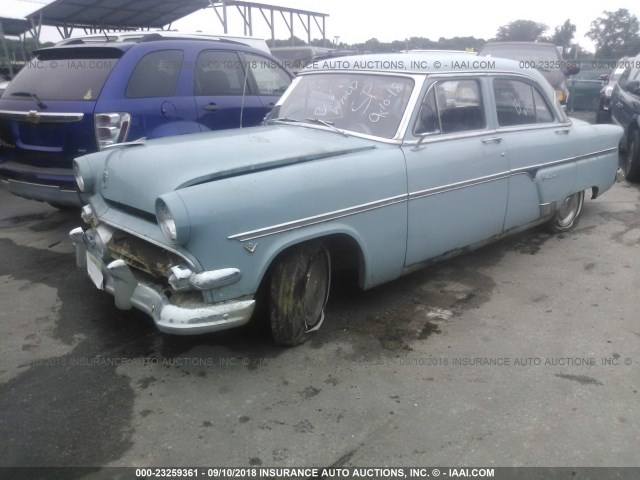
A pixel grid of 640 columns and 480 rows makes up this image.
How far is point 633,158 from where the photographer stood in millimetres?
7488

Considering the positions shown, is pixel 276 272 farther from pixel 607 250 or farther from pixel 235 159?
pixel 607 250

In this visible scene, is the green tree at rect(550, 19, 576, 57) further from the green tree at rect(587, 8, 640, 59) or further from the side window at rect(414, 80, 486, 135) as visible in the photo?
the side window at rect(414, 80, 486, 135)

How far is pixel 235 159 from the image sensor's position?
3.13m

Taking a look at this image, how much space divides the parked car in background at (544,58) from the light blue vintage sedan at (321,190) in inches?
300

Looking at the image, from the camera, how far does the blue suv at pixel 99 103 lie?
4.70 meters

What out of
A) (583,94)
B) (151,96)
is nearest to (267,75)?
(151,96)

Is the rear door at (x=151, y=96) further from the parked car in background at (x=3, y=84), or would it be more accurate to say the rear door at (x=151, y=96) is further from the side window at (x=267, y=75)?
the parked car in background at (x=3, y=84)

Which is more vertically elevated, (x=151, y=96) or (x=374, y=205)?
(x=151, y=96)

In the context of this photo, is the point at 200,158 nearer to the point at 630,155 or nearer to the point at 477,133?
the point at 477,133

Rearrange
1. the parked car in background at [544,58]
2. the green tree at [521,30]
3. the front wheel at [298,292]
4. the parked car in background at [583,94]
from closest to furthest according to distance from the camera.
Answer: the front wheel at [298,292] → the parked car in background at [544,58] → the parked car in background at [583,94] → the green tree at [521,30]

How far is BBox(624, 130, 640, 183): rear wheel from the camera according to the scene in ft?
24.2

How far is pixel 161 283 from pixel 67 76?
9.57 ft

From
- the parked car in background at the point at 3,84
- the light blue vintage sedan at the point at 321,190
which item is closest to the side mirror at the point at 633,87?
the light blue vintage sedan at the point at 321,190

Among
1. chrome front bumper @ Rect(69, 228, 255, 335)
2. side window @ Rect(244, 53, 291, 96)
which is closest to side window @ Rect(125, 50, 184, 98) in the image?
side window @ Rect(244, 53, 291, 96)
